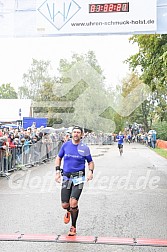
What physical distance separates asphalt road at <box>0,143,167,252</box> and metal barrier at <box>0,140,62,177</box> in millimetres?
711

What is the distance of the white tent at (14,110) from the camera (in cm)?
4643

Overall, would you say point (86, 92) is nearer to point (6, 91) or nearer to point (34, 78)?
point (34, 78)

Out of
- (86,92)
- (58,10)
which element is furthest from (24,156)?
(86,92)

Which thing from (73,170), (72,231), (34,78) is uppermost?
(34,78)

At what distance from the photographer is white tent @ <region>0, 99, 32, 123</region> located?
1828 inches

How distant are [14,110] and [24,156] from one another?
34965 mm

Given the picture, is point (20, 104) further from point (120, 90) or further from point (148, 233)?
point (148, 233)

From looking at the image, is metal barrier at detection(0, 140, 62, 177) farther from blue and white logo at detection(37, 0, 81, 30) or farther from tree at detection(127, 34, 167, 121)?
tree at detection(127, 34, 167, 121)

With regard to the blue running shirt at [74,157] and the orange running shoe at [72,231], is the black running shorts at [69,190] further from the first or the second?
the orange running shoe at [72,231]

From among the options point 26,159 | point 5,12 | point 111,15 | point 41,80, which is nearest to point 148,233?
point 111,15

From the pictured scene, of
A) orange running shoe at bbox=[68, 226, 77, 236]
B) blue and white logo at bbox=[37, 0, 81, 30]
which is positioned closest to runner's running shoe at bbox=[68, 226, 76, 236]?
orange running shoe at bbox=[68, 226, 77, 236]

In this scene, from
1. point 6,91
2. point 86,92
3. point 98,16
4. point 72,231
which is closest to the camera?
point 72,231

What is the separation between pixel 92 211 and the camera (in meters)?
8.84

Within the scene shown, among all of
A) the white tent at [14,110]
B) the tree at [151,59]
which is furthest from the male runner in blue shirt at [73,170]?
the white tent at [14,110]
